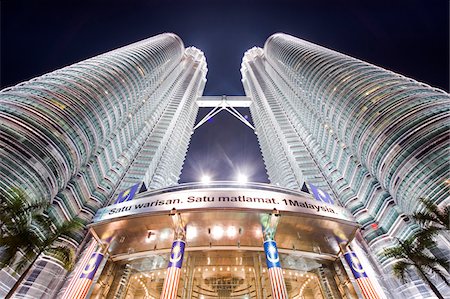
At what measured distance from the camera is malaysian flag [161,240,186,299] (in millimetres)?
20562

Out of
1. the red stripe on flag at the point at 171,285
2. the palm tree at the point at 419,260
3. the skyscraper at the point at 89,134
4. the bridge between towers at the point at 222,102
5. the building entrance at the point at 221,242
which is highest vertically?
the bridge between towers at the point at 222,102

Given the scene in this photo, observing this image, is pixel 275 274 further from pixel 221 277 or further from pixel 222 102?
pixel 222 102

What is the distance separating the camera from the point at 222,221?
26.4 meters

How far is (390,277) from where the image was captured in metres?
42.6

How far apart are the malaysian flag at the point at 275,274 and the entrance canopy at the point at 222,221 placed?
3085 mm

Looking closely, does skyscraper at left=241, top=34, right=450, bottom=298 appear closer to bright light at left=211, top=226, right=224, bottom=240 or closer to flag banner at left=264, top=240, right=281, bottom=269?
flag banner at left=264, top=240, right=281, bottom=269

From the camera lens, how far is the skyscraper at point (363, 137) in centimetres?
3988

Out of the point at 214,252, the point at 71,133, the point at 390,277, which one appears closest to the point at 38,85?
the point at 71,133

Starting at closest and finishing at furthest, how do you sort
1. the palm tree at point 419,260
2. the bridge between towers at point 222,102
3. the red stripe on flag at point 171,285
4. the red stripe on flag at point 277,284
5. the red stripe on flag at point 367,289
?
the red stripe on flag at point 171,285, the red stripe on flag at point 277,284, the palm tree at point 419,260, the red stripe on flag at point 367,289, the bridge between towers at point 222,102

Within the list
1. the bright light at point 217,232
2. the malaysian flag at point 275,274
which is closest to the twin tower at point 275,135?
the bright light at point 217,232

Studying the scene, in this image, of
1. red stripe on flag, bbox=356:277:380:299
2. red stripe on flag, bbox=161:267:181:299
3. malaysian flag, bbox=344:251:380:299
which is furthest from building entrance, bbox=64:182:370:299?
red stripe on flag, bbox=356:277:380:299

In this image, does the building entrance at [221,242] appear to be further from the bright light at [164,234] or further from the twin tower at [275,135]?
the twin tower at [275,135]

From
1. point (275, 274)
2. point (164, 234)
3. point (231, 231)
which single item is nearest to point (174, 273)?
point (164, 234)

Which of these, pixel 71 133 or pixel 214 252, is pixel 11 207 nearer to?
pixel 214 252
